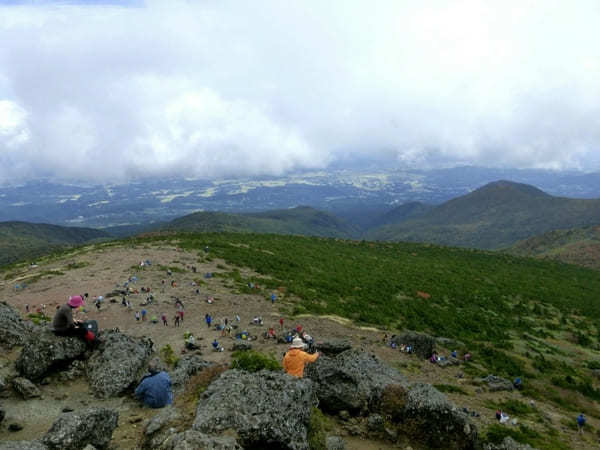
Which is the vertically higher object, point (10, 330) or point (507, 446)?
point (10, 330)

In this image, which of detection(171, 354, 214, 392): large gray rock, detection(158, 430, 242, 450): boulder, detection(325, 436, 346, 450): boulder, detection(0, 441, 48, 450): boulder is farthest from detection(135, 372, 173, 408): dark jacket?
detection(325, 436, 346, 450): boulder

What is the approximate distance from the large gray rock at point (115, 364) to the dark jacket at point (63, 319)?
155 centimetres

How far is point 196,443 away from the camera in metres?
6.08

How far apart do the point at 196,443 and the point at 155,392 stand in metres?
5.31

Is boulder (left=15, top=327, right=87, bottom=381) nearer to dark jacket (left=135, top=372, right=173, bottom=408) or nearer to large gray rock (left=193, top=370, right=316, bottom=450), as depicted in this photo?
dark jacket (left=135, top=372, right=173, bottom=408)

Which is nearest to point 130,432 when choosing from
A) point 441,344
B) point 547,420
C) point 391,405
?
point 391,405

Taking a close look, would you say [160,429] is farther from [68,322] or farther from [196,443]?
[68,322]

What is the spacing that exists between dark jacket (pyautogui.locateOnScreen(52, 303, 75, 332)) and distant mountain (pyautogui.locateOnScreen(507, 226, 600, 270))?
136 metres

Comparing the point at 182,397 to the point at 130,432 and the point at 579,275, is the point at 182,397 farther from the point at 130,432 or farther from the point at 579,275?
the point at 579,275

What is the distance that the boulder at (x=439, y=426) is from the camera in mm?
10078

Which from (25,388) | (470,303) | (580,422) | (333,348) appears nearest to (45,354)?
(25,388)

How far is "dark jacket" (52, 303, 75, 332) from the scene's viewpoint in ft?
39.2

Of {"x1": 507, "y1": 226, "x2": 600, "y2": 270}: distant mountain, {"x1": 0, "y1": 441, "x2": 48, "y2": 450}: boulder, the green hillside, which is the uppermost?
{"x1": 0, "y1": 441, "x2": 48, "y2": 450}: boulder

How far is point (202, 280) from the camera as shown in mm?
32406
